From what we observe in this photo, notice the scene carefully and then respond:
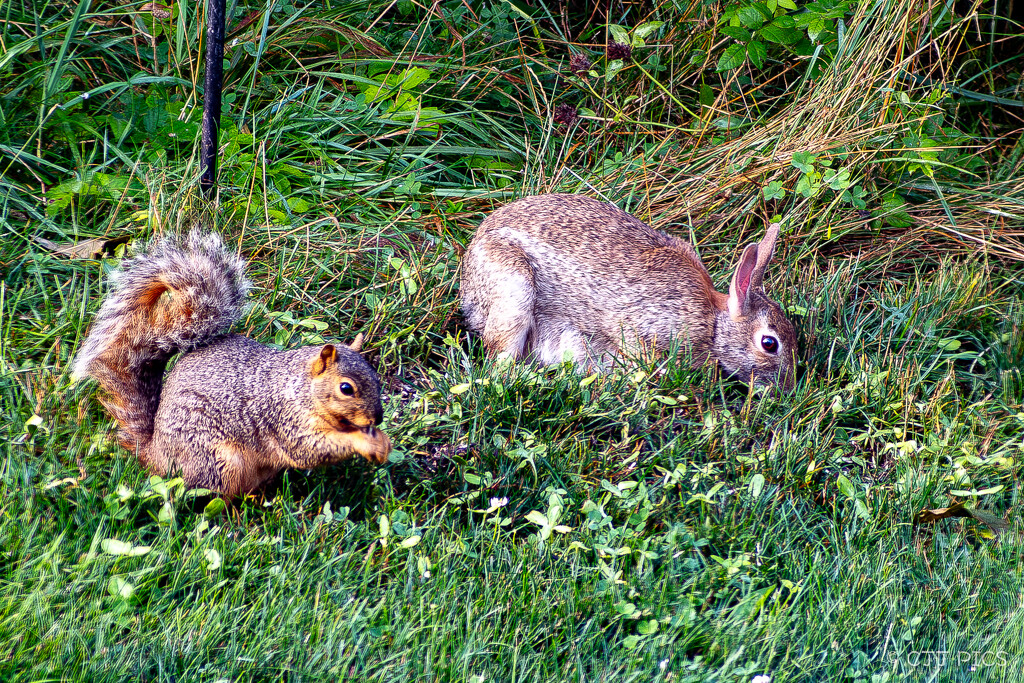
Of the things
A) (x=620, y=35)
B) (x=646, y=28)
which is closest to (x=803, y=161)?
(x=646, y=28)

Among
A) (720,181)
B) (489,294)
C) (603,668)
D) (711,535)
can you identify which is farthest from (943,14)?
(603,668)

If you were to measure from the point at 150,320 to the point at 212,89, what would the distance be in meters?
1.36

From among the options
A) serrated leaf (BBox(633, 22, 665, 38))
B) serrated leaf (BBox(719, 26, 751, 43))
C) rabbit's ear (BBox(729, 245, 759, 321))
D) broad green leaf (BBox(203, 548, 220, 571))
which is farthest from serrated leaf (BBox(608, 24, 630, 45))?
broad green leaf (BBox(203, 548, 220, 571))

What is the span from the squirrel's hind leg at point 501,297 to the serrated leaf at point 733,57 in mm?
1873

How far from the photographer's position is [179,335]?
3.12 meters

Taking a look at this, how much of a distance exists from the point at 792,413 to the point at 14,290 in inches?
129

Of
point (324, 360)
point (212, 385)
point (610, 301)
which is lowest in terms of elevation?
point (610, 301)

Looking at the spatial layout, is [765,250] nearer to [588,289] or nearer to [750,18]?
[588,289]

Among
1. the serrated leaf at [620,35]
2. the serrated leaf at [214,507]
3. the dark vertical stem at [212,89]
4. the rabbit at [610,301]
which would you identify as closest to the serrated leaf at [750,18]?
the serrated leaf at [620,35]

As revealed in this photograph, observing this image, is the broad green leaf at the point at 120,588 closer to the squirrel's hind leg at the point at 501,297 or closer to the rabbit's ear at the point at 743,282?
the squirrel's hind leg at the point at 501,297

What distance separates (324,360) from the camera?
2.95m

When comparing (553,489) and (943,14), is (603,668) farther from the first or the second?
(943,14)

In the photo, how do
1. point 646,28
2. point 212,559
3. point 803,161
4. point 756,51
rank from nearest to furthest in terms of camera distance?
1. point 212,559
2. point 803,161
3. point 756,51
4. point 646,28

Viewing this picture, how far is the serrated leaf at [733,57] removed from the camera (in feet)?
17.5
